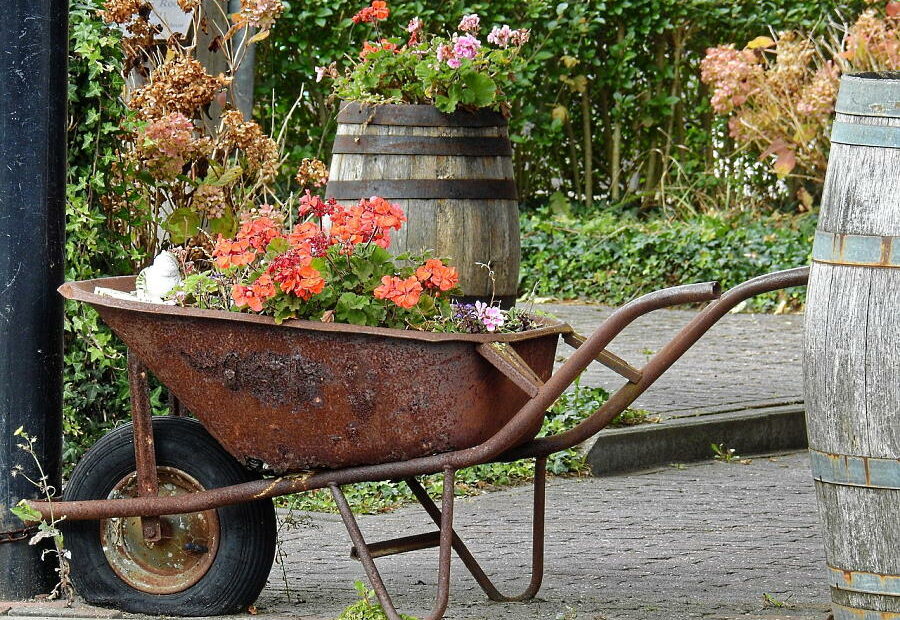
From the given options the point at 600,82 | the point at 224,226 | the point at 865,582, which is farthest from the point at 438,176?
the point at 600,82

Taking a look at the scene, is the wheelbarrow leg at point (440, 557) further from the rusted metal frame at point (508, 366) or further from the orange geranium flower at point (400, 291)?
the orange geranium flower at point (400, 291)

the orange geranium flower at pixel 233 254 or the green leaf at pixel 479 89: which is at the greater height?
the green leaf at pixel 479 89

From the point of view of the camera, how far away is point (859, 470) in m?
2.82

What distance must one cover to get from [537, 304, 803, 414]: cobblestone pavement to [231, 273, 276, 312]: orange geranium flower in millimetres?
2971

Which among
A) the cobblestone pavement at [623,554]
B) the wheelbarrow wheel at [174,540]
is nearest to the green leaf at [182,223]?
the cobblestone pavement at [623,554]

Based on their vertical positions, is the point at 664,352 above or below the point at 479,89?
below

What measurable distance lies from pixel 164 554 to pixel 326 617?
438 millimetres

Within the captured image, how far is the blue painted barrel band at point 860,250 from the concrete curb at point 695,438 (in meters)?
2.47

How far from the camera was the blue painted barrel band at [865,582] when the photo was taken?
2.86 m

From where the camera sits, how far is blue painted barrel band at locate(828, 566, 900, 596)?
2.86 m

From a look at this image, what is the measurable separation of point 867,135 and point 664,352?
2.71 feet

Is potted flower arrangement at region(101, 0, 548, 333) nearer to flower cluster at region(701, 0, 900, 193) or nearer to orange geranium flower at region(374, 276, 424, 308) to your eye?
orange geranium flower at region(374, 276, 424, 308)

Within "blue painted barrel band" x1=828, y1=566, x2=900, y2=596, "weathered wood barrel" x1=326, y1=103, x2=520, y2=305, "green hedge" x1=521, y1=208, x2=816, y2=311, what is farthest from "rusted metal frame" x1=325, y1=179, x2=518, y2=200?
"green hedge" x1=521, y1=208, x2=816, y2=311

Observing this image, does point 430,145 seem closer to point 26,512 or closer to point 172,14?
point 172,14
